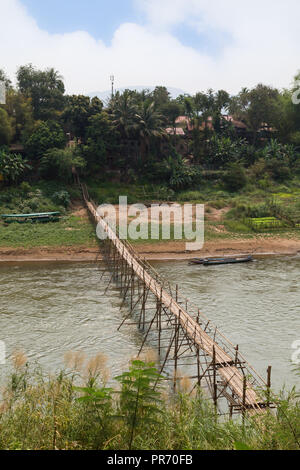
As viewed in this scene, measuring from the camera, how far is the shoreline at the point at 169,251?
3578cm

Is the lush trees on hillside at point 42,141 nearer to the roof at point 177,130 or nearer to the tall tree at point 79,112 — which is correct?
the tall tree at point 79,112

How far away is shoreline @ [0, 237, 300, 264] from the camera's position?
3578cm

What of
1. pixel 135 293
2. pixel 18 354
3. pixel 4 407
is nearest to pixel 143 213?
pixel 135 293

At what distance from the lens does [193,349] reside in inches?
806

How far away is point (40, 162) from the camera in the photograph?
165 feet

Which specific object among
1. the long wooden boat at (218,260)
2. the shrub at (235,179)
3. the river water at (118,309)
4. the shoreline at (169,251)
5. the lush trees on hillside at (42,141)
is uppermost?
the lush trees on hillside at (42,141)

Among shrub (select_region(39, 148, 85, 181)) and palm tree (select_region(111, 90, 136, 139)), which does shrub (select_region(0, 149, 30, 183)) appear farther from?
palm tree (select_region(111, 90, 136, 139))

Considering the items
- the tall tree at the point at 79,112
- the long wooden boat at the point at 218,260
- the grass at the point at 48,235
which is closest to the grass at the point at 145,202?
the grass at the point at 48,235

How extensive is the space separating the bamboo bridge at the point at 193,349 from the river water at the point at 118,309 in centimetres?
85

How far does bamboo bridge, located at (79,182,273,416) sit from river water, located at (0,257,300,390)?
85cm

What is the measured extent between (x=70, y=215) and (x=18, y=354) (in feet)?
84.6

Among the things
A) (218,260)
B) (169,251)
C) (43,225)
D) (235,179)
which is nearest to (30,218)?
(43,225)

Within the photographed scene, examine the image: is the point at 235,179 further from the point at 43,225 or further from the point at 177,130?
the point at 43,225

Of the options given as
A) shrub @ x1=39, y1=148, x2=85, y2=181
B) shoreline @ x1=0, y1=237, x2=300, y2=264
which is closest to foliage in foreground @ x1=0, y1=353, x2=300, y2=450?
shoreline @ x1=0, y1=237, x2=300, y2=264
